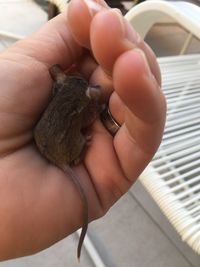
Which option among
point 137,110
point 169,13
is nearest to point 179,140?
point 169,13

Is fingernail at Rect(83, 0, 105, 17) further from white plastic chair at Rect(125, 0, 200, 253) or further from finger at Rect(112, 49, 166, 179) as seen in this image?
white plastic chair at Rect(125, 0, 200, 253)

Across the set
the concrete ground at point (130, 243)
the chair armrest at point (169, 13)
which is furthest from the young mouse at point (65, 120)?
the concrete ground at point (130, 243)

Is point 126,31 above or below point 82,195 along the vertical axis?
above

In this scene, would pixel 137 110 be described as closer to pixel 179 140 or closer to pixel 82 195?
pixel 82 195

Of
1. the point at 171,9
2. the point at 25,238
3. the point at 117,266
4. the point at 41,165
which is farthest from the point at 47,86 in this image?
the point at 117,266

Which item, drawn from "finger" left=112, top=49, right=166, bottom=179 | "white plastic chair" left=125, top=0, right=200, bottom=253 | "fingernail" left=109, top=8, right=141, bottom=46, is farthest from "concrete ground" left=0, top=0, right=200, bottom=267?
"fingernail" left=109, top=8, right=141, bottom=46

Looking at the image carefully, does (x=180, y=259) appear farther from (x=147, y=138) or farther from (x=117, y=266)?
(x=147, y=138)
